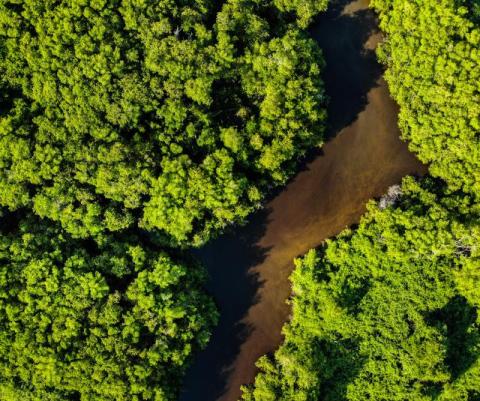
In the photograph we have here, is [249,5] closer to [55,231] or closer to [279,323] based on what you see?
[55,231]

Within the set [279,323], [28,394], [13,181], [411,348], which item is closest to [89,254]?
[13,181]

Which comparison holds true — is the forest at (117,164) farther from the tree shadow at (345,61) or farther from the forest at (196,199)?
the tree shadow at (345,61)

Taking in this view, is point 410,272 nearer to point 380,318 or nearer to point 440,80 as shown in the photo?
point 380,318

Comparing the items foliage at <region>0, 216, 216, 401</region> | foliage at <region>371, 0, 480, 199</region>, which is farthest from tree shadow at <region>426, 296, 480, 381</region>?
foliage at <region>0, 216, 216, 401</region>

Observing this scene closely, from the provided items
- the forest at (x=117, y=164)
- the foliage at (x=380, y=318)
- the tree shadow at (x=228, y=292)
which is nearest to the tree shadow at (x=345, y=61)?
the forest at (x=117, y=164)

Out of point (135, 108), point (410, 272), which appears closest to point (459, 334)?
point (410, 272)

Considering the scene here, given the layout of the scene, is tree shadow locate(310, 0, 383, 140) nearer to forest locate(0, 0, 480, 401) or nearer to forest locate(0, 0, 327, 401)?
forest locate(0, 0, 480, 401)
